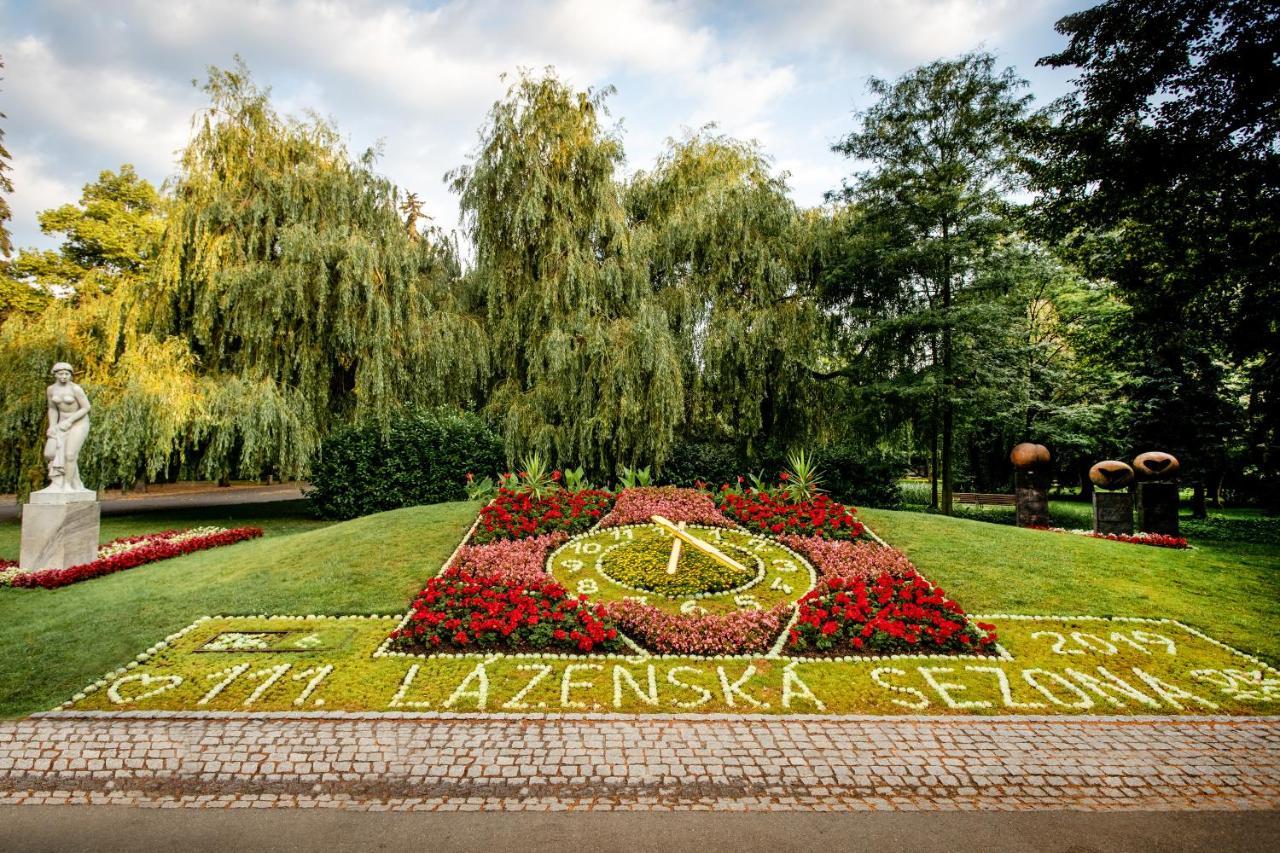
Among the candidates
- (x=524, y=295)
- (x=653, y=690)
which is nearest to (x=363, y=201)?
(x=524, y=295)

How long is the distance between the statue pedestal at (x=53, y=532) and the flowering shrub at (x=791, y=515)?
1047 centimetres

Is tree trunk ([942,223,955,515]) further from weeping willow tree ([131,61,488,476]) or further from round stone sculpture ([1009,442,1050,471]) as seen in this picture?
weeping willow tree ([131,61,488,476])

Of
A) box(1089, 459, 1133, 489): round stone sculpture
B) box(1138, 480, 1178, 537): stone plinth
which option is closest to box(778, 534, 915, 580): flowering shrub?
box(1089, 459, 1133, 489): round stone sculpture

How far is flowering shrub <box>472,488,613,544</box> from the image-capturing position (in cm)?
1012

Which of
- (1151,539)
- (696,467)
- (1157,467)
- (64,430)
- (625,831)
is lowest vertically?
(625,831)

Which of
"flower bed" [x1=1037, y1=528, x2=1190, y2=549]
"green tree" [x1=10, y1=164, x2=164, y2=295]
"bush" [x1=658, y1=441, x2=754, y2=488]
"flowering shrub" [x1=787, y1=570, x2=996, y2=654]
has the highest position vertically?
"green tree" [x1=10, y1=164, x2=164, y2=295]

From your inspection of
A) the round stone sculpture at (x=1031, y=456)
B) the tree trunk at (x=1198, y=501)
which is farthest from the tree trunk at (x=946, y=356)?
the tree trunk at (x=1198, y=501)

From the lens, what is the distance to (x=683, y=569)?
8891 mm

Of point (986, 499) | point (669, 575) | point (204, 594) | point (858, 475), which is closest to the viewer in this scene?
point (204, 594)

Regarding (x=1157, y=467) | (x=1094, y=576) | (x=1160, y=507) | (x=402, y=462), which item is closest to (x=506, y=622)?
(x=1094, y=576)

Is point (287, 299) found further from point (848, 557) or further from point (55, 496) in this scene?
point (848, 557)

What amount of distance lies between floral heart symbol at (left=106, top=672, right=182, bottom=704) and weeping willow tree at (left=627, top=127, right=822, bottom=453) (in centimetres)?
1162

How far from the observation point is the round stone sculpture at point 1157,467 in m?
12.6

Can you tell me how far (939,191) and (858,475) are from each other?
7.28 m
